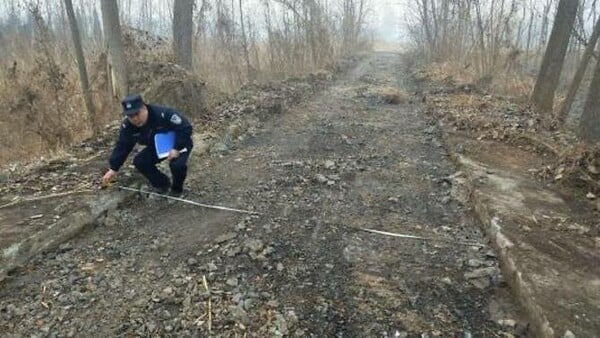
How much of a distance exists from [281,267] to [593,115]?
5.35 meters

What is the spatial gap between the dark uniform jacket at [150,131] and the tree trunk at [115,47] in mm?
3264

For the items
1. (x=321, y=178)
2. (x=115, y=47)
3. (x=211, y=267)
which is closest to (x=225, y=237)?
(x=211, y=267)

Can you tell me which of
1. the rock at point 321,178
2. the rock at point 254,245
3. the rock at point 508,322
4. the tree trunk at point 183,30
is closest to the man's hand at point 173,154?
the rock at point 254,245

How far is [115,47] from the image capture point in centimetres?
745

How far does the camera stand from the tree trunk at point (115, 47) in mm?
7285

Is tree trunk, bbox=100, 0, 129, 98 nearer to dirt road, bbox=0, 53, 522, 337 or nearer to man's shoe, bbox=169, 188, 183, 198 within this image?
dirt road, bbox=0, 53, 522, 337

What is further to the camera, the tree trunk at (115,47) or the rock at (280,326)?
the tree trunk at (115,47)

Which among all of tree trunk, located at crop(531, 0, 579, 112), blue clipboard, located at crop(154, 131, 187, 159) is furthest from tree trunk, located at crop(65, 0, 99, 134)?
tree trunk, located at crop(531, 0, 579, 112)

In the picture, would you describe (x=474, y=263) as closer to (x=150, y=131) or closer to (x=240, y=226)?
(x=240, y=226)

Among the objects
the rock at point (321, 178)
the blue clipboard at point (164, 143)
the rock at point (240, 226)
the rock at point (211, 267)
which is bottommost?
the rock at point (211, 267)

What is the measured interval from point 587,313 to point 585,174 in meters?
2.39

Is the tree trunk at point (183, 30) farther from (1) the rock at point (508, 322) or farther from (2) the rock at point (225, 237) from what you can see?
(1) the rock at point (508, 322)

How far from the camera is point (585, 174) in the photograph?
478 cm

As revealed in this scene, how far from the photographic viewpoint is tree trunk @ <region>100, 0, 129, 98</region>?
7285 mm
